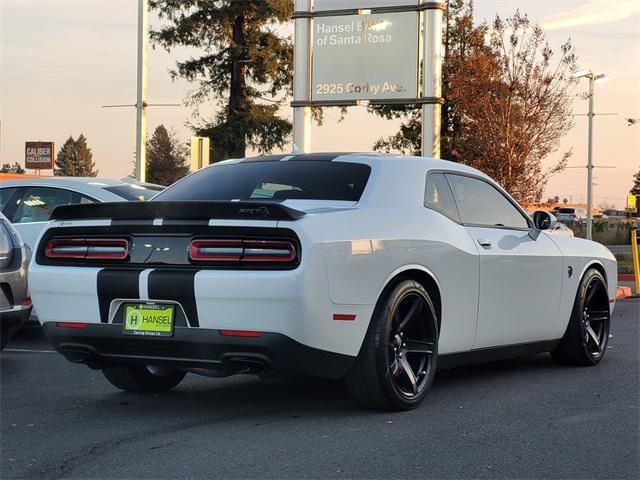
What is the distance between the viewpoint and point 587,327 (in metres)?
8.12

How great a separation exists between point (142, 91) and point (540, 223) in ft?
49.3

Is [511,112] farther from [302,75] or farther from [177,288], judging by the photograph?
[177,288]

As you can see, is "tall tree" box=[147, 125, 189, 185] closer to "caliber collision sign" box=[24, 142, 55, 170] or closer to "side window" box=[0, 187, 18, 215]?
"caliber collision sign" box=[24, 142, 55, 170]

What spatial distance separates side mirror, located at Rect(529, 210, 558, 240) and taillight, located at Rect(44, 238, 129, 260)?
3245 millimetres

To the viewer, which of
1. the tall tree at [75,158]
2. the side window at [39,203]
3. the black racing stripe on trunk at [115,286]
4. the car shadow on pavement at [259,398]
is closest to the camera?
the black racing stripe on trunk at [115,286]

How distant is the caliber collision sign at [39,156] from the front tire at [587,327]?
4359 inches

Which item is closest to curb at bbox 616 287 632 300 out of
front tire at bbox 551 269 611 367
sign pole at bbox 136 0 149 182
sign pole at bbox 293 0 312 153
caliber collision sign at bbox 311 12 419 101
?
caliber collision sign at bbox 311 12 419 101

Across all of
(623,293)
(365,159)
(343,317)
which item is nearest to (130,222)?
(343,317)

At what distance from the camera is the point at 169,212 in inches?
217

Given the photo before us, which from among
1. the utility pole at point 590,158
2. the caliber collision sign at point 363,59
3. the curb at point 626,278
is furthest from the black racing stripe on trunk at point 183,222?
the utility pole at point 590,158

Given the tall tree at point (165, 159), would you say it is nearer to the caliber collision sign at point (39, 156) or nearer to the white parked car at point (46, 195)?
the caliber collision sign at point (39, 156)

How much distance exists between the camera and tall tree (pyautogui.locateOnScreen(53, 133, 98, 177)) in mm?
176750

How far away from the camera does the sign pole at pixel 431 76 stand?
1869cm

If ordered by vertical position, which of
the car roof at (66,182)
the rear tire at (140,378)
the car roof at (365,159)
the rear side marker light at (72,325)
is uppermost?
the car roof at (365,159)
